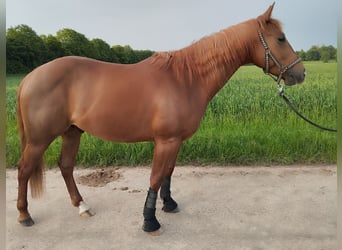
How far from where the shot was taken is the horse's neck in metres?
2.55

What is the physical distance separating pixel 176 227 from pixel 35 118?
5.50 ft

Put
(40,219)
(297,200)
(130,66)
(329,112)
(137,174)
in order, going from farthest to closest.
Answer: (329,112)
(137,174)
(297,200)
(40,219)
(130,66)

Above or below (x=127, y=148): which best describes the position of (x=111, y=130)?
above

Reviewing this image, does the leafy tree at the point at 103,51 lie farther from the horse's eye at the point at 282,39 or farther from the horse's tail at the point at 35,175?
the horse's eye at the point at 282,39

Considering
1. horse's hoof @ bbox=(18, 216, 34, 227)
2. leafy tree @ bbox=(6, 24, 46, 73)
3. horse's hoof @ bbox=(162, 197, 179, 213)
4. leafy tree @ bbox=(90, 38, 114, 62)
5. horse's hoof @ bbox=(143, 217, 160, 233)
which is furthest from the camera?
leafy tree @ bbox=(90, 38, 114, 62)

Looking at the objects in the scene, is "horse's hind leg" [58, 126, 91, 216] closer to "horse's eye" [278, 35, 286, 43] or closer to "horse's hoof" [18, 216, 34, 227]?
"horse's hoof" [18, 216, 34, 227]

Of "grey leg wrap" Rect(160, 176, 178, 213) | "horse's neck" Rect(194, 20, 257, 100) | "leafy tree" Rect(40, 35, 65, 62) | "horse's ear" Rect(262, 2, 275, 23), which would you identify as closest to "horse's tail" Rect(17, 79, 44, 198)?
"grey leg wrap" Rect(160, 176, 178, 213)

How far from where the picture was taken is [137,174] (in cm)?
411

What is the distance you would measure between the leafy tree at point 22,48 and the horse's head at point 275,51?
20.6ft

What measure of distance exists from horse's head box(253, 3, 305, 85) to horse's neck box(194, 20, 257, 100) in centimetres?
8

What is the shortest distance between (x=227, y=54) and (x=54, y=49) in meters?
8.46

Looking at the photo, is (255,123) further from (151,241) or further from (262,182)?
(151,241)

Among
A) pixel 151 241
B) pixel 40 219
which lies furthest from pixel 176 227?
pixel 40 219

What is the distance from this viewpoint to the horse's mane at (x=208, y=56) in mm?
2566
